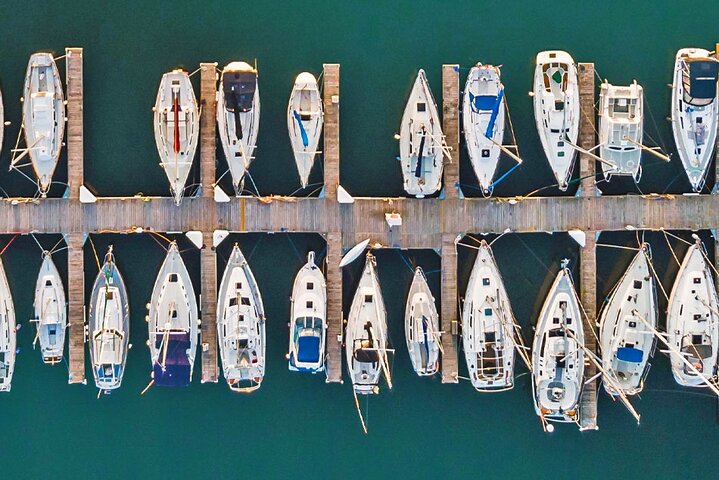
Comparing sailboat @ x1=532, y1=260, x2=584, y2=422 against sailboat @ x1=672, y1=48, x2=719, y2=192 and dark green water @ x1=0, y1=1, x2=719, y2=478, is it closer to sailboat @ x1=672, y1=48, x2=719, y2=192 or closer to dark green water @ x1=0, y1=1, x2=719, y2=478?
dark green water @ x1=0, y1=1, x2=719, y2=478

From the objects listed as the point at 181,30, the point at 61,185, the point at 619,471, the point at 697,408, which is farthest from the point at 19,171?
the point at 697,408

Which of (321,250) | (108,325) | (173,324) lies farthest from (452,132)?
(108,325)

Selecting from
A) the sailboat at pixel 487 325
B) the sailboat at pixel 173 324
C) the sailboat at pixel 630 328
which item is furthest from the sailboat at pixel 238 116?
the sailboat at pixel 630 328

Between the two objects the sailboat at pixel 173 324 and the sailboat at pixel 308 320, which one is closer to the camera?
the sailboat at pixel 308 320

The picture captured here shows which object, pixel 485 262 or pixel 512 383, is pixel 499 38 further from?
pixel 512 383

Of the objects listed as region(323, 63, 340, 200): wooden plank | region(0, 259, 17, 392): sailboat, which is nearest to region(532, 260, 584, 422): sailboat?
region(323, 63, 340, 200): wooden plank

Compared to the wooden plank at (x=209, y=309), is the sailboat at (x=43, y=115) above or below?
above

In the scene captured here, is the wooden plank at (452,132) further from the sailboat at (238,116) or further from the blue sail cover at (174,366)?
the blue sail cover at (174,366)

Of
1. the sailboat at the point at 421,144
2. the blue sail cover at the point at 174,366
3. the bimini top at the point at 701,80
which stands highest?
the bimini top at the point at 701,80
